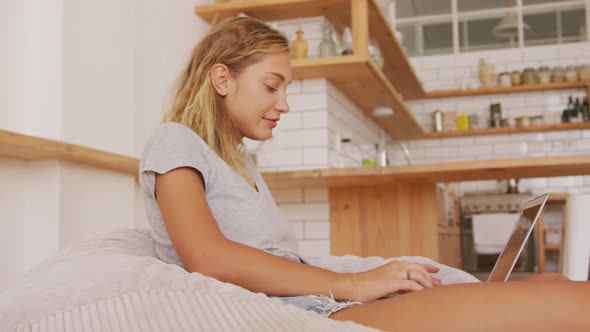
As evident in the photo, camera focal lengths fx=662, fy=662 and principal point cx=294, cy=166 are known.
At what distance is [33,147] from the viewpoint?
199 cm

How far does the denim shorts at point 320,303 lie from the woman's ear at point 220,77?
1.66 feet

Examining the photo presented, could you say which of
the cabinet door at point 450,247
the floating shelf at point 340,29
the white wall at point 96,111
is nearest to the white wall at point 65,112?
the white wall at point 96,111

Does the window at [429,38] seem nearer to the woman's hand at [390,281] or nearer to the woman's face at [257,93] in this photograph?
the woman's face at [257,93]

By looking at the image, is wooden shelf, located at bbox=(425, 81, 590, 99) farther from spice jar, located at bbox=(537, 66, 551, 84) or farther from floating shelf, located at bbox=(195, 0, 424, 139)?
floating shelf, located at bbox=(195, 0, 424, 139)

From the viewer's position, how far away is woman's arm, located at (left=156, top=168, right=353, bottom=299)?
3.66 ft

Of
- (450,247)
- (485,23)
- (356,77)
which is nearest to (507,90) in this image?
(485,23)

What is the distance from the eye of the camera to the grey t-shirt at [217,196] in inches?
47.6

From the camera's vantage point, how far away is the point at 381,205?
3.62 meters

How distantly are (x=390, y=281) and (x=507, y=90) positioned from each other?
20.9 ft

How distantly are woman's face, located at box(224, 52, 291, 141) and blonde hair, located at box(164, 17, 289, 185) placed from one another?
0.05ft

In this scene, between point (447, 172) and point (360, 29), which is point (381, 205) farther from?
point (360, 29)

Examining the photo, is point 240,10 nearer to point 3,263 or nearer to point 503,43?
point 3,263

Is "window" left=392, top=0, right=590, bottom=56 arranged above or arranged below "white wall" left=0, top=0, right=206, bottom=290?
above

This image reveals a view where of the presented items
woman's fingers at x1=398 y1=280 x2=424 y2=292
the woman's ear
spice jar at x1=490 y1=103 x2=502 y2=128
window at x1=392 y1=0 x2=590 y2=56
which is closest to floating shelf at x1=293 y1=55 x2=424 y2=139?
spice jar at x1=490 y1=103 x2=502 y2=128
